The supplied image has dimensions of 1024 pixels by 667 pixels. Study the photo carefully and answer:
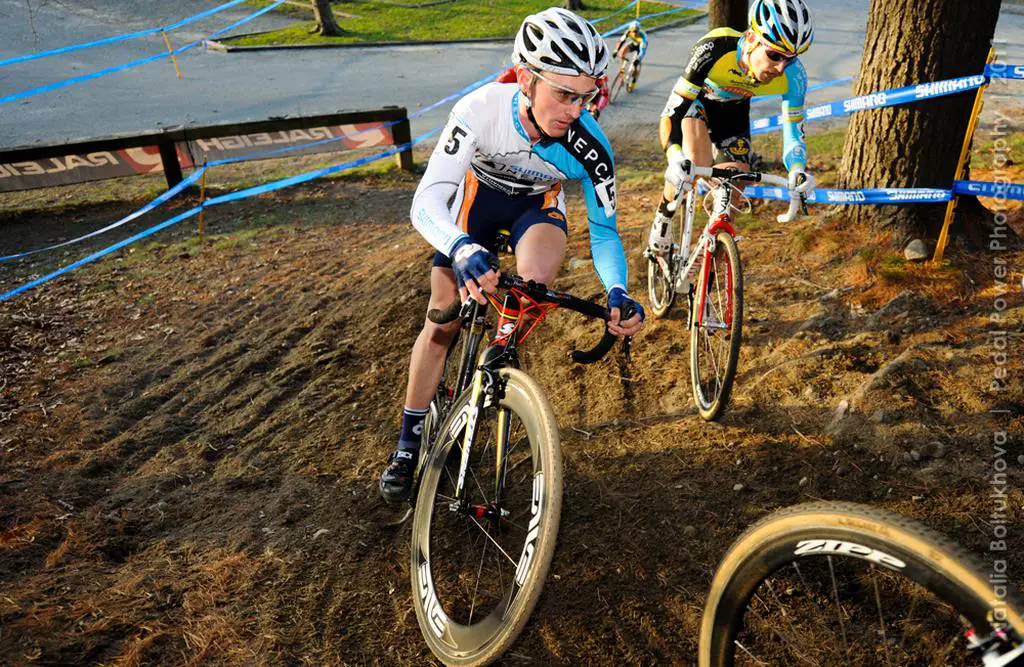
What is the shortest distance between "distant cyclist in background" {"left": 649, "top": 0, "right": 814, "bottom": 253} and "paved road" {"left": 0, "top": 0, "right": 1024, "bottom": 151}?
8.37m

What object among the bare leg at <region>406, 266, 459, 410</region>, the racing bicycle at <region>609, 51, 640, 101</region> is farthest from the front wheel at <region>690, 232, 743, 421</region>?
the racing bicycle at <region>609, 51, 640, 101</region>

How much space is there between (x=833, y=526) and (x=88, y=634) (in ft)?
11.0

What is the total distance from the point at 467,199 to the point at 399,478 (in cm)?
165

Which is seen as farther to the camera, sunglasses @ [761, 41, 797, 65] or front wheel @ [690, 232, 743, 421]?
sunglasses @ [761, 41, 797, 65]

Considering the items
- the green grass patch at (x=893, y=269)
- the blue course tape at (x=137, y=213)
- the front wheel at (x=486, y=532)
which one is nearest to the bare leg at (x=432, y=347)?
the front wheel at (x=486, y=532)

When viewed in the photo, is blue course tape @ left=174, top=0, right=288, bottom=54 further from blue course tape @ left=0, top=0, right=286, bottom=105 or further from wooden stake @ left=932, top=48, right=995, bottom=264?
wooden stake @ left=932, top=48, right=995, bottom=264

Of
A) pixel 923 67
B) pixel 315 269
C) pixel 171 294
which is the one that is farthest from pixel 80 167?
pixel 923 67

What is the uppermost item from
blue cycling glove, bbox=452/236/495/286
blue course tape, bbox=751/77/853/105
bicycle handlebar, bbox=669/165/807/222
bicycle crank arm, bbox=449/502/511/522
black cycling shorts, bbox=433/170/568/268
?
blue cycling glove, bbox=452/236/495/286

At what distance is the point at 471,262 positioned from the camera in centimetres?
312

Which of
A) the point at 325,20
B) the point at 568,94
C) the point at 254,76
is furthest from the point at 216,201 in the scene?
the point at 325,20

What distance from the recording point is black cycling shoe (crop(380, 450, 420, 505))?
14.0 ft

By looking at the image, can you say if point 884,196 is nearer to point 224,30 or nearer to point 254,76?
point 254,76

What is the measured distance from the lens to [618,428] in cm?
485

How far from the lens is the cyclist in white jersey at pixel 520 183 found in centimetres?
339
